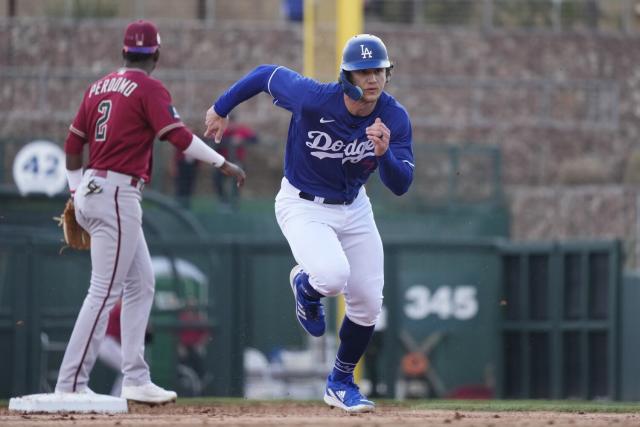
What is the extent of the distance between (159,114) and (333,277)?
139cm

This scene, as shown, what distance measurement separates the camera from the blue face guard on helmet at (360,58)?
7633mm

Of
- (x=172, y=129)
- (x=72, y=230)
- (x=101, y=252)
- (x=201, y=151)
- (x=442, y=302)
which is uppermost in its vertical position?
(x=172, y=129)

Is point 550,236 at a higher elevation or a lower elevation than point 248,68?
lower

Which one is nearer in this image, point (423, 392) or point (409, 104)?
point (423, 392)

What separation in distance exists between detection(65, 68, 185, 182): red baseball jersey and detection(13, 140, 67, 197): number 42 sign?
19.0ft

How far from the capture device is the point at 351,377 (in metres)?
8.35

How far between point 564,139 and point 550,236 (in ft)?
8.27

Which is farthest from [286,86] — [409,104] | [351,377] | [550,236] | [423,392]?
[409,104]

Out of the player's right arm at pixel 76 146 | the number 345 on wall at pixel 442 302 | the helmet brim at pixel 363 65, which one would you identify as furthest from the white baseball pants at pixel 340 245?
the number 345 on wall at pixel 442 302

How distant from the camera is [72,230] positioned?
870cm

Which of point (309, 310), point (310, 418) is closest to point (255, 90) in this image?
point (309, 310)

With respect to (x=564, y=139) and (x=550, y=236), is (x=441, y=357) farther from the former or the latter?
(x=564, y=139)

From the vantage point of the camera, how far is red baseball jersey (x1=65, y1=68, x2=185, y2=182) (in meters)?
8.15

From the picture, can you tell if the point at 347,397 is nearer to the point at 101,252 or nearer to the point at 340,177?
the point at 340,177
